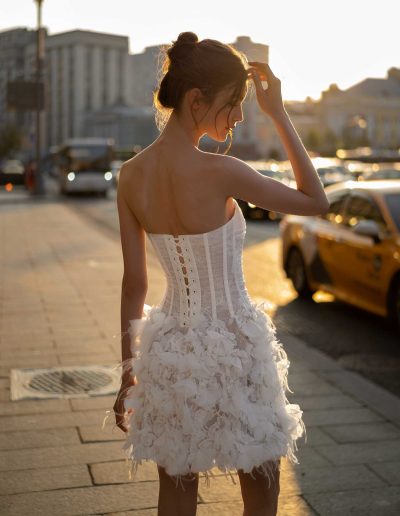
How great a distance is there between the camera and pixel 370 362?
7.39 metres

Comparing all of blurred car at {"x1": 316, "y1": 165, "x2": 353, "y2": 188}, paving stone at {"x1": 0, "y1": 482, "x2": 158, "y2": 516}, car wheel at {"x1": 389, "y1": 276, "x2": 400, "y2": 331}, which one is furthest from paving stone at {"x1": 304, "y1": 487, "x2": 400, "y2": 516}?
blurred car at {"x1": 316, "y1": 165, "x2": 353, "y2": 188}

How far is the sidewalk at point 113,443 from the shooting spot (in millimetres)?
3918

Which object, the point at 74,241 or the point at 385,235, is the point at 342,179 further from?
the point at 385,235

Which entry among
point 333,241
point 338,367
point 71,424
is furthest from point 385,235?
point 71,424

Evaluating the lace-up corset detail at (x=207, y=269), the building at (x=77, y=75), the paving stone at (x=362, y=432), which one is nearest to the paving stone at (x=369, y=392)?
the paving stone at (x=362, y=432)

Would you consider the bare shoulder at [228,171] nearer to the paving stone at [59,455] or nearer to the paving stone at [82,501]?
the paving stone at [82,501]

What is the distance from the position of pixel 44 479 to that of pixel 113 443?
24.4 inches

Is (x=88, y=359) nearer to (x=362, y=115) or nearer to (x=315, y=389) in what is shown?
(x=315, y=389)

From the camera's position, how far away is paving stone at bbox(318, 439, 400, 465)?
14.9 feet

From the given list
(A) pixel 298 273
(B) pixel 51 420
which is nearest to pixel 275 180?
(B) pixel 51 420

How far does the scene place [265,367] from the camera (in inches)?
98.3

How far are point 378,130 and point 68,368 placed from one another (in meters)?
143

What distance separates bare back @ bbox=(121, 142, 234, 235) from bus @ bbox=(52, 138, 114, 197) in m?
41.5

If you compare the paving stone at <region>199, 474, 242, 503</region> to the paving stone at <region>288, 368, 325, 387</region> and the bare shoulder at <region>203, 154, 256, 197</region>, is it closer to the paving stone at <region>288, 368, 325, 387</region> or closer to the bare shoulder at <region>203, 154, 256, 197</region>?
the bare shoulder at <region>203, 154, 256, 197</region>
